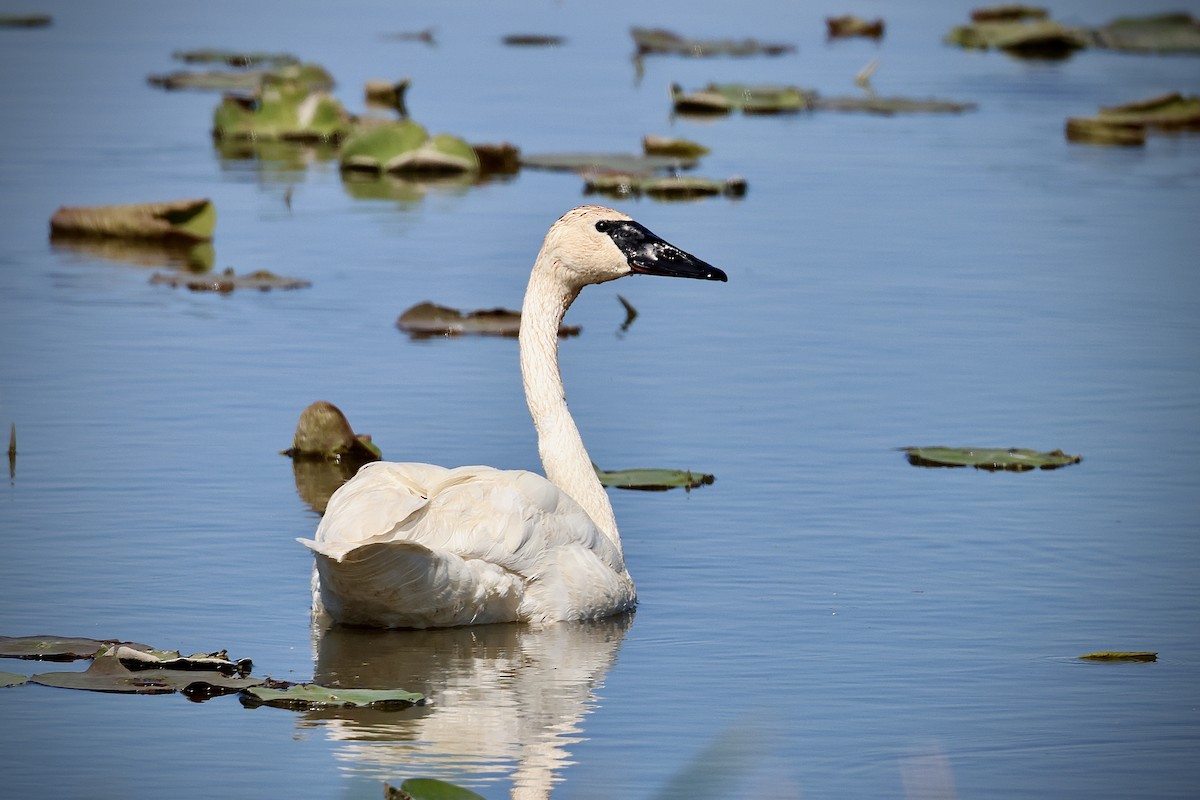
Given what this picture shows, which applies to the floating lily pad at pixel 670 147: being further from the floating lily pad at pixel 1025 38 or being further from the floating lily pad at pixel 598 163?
the floating lily pad at pixel 1025 38

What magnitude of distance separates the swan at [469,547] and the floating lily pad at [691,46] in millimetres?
22057

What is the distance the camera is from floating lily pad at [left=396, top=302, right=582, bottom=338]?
13625mm

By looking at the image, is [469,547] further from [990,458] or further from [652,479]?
[990,458]

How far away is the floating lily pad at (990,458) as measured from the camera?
34.8ft

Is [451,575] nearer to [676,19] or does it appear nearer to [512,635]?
[512,635]

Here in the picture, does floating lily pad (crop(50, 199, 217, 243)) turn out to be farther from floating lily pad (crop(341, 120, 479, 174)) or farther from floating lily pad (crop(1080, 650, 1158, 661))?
floating lily pad (crop(1080, 650, 1158, 661))

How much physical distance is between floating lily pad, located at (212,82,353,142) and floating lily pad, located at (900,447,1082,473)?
12.7 metres

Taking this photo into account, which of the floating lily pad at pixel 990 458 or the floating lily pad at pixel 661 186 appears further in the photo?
the floating lily pad at pixel 661 186

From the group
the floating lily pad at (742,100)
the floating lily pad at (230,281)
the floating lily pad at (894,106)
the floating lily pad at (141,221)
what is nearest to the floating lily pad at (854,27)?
the floating lily pad at (742,100)

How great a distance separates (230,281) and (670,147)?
273 inches

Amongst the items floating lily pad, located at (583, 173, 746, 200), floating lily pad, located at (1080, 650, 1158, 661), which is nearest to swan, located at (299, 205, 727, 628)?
floating lily pad, located at (1080, 650, 1158, 661)

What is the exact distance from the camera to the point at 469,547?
7.88 meters

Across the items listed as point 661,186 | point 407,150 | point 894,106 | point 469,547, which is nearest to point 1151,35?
point 894,106

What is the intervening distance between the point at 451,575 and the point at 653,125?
1661cm
